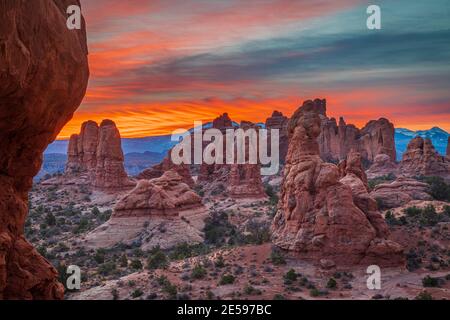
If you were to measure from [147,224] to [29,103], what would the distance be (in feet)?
119

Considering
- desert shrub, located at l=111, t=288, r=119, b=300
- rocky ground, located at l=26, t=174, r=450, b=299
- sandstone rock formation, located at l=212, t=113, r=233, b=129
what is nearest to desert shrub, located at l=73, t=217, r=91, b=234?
rocky ground, located at l=26, t=174, r=450, b=299

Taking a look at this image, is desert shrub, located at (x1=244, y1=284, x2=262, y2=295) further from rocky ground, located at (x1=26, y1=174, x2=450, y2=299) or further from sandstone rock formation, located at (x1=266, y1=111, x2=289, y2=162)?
sandstone rock formation, located at (x1=266, y1=111, x2=289, y2=162)

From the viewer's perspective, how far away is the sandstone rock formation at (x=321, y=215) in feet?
92.1

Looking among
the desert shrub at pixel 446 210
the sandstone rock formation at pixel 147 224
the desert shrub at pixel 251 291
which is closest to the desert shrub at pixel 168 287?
the desert shrub at pixel 251 291

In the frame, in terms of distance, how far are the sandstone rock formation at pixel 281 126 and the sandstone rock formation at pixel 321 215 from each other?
7544cm

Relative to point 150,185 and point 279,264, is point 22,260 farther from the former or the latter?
point 150,185

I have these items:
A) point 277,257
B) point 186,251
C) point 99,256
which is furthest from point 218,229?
point 277,257

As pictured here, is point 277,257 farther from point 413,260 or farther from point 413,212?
point 413,212

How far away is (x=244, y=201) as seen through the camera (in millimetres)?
66938

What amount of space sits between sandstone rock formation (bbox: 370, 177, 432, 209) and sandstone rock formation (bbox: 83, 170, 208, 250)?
19.5 m

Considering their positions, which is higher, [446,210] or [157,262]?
[446,210]

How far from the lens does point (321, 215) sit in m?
28.9

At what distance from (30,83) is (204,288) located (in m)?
20.7

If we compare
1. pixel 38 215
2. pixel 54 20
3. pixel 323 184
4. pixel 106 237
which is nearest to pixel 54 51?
pixel 54 20
